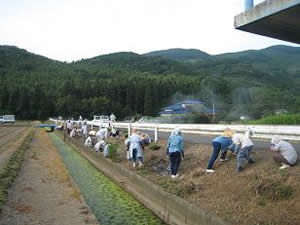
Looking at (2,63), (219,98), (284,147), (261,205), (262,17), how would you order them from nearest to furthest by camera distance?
(262,17) < (261,205) < (284,147) < (219,98) < (2,63)

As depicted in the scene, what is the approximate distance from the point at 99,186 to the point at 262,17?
10.7 metres

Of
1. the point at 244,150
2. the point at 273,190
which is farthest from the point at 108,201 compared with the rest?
the point at 273,190

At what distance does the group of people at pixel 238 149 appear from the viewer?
881cm

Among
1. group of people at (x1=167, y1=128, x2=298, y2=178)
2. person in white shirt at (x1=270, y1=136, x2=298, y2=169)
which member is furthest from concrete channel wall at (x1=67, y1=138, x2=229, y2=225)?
person in white shirt at (x1=270, y1=136, x2=298, y2=169)

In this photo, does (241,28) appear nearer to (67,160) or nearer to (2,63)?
(67,160)

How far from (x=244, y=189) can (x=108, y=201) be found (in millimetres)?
5127

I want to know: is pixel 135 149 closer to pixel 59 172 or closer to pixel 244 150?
pixel 59 172

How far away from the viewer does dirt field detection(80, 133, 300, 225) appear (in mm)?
6961

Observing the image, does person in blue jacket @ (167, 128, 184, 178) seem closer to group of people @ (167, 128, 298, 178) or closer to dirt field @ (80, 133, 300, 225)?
group of people @ (167, 128, 298, 178)

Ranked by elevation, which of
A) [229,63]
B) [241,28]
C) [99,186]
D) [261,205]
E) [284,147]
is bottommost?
[99,186]

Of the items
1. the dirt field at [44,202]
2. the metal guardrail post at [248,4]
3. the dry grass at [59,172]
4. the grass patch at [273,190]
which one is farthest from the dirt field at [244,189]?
the metal guardrail post at [248,4]

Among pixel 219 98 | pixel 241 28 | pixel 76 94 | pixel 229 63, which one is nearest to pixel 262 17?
pixel 241 28

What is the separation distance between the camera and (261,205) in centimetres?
740

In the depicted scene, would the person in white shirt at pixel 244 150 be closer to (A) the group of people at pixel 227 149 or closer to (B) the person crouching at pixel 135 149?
(A) the group of people at pixel 227 149
